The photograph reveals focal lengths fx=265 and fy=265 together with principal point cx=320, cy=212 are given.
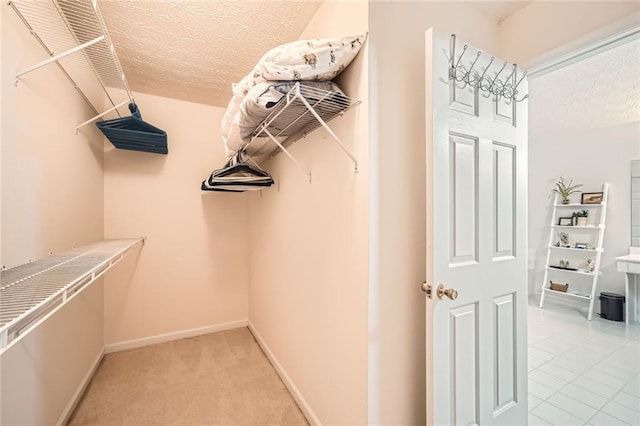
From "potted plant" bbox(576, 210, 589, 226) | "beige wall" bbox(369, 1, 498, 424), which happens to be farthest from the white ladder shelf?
"beige wall" bbox(369, 1, 498, 424)

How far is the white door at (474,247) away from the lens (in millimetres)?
1147

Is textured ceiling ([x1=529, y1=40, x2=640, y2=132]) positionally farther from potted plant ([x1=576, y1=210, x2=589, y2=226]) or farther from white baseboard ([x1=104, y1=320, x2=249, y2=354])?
white baseboard ([x1=104, y1=320, x2=249, y2=354])

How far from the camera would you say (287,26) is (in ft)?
5.47

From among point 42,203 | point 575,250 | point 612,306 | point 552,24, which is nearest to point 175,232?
point 42,203

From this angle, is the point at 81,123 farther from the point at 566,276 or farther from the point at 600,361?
the point at 566,276

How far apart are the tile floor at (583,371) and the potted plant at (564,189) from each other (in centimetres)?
168

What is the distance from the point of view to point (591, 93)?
2.52 metres

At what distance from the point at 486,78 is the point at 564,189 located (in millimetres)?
3874

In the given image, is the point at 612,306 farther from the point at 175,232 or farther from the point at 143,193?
the point at 143,193

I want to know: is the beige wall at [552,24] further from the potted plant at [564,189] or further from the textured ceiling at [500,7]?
the potted plant at [564,189]

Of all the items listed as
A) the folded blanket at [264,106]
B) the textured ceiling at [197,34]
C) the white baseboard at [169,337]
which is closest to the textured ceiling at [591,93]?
the folded blanket at [264,106]

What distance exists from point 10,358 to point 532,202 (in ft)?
19.2

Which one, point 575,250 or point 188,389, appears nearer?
point 188,389

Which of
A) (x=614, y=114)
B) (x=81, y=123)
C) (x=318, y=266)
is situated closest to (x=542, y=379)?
(x=318, y=266)
